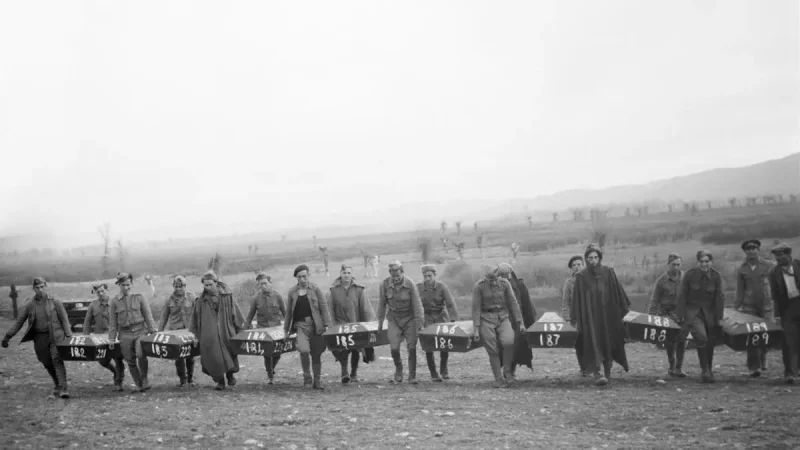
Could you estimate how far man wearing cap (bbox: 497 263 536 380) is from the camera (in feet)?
38.5

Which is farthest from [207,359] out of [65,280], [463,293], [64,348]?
[65,280]

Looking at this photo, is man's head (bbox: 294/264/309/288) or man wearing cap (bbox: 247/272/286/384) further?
man wearing cap (bbox: 247/272/286/384)

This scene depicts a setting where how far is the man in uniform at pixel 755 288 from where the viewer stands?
1185 cm

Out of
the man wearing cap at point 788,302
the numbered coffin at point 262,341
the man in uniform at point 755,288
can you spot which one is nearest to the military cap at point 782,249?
the man wearing cap at point 788,302

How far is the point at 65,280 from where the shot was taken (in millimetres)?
49875

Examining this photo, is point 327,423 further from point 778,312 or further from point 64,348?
point 778,312

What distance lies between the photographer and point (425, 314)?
12.4 metres

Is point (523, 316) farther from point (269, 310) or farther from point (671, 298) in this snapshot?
point (269, 310)

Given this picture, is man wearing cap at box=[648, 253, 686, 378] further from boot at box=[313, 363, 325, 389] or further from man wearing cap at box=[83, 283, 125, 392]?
man wearing cap at box=[83, 283, 125, 392]

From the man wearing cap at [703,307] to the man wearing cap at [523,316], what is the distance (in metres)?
2.59

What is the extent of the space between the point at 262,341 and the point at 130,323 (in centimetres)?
243

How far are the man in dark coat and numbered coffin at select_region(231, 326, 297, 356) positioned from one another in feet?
17.3

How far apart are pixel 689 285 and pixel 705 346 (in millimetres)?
1039

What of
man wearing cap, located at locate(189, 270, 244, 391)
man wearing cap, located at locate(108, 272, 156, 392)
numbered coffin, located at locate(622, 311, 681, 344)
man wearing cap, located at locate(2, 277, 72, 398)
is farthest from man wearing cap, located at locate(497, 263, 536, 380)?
man wearing cap, located at locate(2, 277, 72, 398)
